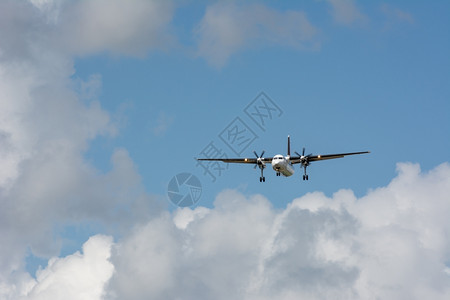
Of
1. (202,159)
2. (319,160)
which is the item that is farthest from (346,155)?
(202,159)

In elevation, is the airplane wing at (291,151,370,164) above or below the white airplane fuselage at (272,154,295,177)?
above

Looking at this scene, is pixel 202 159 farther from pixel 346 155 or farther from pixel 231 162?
pixel 346 155

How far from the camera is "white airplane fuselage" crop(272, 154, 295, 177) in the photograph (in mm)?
165875

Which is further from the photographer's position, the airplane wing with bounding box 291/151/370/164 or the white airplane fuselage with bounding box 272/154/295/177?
the airplane wing with bounding box 291/151/370/164

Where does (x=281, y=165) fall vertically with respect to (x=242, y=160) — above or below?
below

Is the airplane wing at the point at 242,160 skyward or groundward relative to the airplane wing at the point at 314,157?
skyward

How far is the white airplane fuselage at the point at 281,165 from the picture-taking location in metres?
166

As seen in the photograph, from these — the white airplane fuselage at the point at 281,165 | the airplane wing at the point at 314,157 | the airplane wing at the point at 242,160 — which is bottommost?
the white airplane fuselage at the point at 281,165

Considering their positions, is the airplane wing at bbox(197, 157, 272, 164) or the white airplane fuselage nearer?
the white airplane fuselage

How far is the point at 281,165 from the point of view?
166250mm

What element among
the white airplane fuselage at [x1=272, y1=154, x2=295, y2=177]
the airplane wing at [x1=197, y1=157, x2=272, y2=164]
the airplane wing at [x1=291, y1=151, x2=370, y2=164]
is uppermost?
the airplane wing at [x1=197, y1=157, x2=272, y2=164]

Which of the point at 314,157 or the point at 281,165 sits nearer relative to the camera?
the point at 281,165

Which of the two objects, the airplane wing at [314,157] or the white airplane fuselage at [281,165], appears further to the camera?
the airplane wing at [314,157]

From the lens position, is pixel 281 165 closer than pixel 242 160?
Yes
